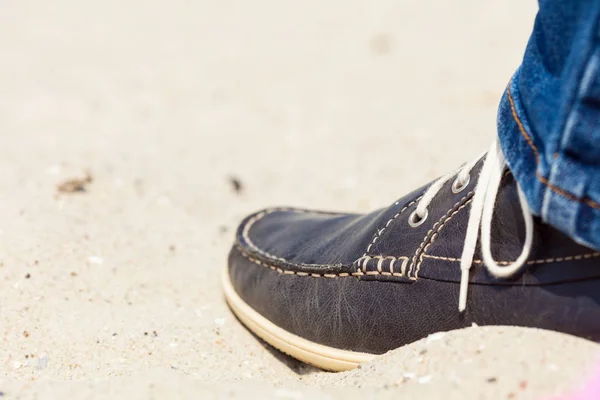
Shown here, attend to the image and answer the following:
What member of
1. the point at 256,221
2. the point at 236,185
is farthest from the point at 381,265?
the point at 236,185

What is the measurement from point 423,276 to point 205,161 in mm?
1948

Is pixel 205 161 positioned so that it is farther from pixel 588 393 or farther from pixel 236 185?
pixel 588 393

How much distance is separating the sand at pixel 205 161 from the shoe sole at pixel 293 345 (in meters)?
0.04

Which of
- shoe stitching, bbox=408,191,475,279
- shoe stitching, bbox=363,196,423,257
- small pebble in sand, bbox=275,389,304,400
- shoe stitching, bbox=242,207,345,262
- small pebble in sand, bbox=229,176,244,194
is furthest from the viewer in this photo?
small pebble in sand, bbox=229,176,244,194

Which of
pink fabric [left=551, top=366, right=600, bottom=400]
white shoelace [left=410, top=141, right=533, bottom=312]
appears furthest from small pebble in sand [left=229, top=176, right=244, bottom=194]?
pink fabric [left=551, top=366, right=600, bottom=400]

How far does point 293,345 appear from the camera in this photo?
4.65ft

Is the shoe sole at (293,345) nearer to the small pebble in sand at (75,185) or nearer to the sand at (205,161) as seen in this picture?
the sand at (205,161)

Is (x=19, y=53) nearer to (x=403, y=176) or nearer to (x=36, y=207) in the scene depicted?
(x=36, y=207)

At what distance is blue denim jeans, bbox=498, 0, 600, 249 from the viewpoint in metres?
0.91

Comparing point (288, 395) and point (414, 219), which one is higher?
point (414, 219)

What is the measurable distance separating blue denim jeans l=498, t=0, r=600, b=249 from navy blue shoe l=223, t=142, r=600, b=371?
8 cm

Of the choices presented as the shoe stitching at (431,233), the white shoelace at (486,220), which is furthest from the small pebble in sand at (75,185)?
the white shoelace at (486,220)

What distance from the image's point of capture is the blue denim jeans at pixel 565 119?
2.99 feet

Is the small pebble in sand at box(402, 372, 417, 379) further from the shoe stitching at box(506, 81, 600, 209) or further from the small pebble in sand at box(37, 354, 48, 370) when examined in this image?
the small pebble in sand at box(37, 354, 48, 370)
